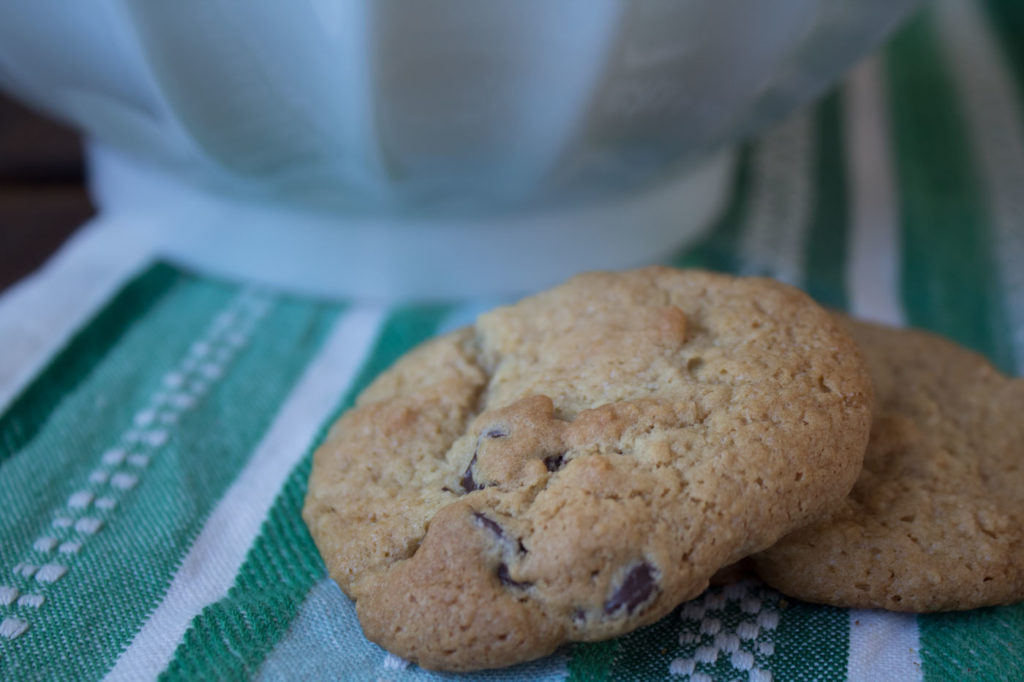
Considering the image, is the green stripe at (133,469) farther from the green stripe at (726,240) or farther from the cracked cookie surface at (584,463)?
the green stripe at (726,240)

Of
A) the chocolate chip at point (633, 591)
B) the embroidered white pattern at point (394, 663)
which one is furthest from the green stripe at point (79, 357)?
the chocolate chip at point (633, 591)

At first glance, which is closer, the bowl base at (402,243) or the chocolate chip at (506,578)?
the chocolate chip at (506,578)

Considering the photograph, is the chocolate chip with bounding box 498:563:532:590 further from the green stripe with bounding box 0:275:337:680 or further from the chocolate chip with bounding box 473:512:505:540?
the green stripe with bounding box 0:275:337:680

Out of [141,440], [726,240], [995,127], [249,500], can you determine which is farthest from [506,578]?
[995,127]

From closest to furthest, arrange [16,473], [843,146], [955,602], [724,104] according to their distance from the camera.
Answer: [955,602]
[16,473]
[724,104]
[843,146]

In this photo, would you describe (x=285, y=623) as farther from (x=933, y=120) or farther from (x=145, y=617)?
(x=933, y=120)

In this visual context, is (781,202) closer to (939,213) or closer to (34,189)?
(939,213)

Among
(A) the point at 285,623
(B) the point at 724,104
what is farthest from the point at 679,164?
(A) the point at 285,623
